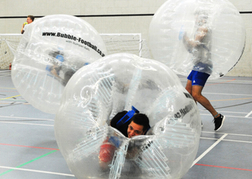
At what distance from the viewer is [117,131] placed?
2.51 metres

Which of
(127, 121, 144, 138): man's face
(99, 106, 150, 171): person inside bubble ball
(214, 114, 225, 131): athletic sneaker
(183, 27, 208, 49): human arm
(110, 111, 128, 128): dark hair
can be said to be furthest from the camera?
(214, 114, 225, 131): athletic sneaker

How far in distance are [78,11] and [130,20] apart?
7.31 ft

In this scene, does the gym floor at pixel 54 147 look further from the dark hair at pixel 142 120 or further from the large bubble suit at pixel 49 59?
the dark hair at pixel 142 120

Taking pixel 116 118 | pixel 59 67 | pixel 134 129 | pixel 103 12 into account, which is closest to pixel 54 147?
pixel 59 67

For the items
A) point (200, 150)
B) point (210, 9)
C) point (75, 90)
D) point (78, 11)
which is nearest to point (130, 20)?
point (78, 11)

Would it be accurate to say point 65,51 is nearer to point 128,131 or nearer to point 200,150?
point 128,131

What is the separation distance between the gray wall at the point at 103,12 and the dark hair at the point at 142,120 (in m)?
10.4

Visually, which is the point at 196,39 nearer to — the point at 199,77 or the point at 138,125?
the point at 199,77

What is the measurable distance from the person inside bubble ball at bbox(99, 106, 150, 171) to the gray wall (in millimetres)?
10357

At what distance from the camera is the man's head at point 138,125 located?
104 inches

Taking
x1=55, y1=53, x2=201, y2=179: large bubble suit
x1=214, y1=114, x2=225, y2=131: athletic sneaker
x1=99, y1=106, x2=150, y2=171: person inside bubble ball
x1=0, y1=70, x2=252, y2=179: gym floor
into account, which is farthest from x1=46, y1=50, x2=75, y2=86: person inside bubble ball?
x1=214, y1=114, x2=225, y2=131: athletic sneaker

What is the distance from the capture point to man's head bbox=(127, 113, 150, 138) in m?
2.63

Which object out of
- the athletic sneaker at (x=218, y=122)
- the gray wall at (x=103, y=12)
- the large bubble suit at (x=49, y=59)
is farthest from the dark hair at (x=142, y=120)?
the gray wall at (x=103, y=12)

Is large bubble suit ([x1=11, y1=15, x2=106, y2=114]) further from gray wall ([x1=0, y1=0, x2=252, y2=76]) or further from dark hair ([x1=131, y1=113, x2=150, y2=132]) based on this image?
gray wall ([x1=0, y1=0, x2=252, y2=76])
